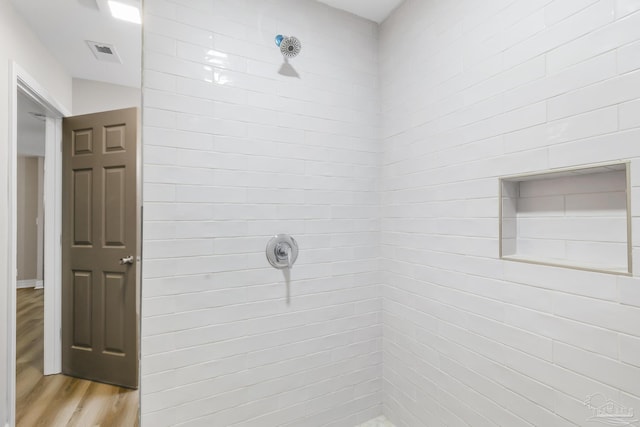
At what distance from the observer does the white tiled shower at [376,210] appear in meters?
0.87

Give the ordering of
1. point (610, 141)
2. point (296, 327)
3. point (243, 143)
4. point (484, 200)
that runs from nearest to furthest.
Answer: point (610, 141)
point (484, 200)
point (243, 143)
point (296, 327)

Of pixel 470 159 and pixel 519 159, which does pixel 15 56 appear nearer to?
pixel 470 159

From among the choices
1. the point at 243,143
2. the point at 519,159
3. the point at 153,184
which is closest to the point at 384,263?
the point at 519,159

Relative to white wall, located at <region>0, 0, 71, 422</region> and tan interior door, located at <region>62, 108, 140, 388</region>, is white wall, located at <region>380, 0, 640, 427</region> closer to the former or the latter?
tan interior door, located at <region>62, 108, 140, 388</region>

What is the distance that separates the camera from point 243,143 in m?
1.41

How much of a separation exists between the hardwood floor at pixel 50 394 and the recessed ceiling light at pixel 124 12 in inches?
61.9

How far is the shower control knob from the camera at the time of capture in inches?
57.0

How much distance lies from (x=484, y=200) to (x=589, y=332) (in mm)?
544

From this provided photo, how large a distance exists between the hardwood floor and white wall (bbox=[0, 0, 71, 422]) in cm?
13

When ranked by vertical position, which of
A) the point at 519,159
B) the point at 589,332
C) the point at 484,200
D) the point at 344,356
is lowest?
the point at 344,356

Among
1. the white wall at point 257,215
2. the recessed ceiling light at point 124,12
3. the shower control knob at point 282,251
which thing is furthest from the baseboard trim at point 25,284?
the recessed ceiling light at point 124,12

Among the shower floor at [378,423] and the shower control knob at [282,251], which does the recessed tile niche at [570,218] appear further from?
the shower floor at [378,423]
